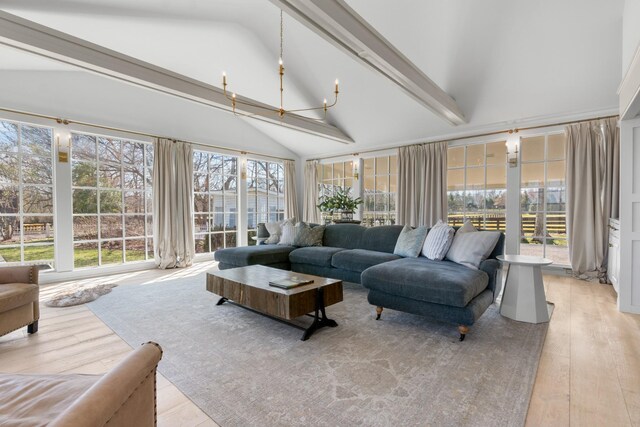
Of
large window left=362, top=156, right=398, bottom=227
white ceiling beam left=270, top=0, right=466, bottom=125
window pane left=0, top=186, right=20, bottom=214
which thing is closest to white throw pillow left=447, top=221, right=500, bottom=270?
white ceiling beam left=270, top=0, right=466, bottom=125

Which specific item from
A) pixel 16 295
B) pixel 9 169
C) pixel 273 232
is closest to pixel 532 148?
pixel 273 232

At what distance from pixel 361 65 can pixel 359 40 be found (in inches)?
47.4

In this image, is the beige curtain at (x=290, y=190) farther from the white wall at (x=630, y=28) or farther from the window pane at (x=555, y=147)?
the white wall at (x=630, y=28)

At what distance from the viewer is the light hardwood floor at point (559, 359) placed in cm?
158

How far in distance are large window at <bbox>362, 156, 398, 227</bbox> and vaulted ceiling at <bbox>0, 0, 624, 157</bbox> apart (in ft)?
2.92

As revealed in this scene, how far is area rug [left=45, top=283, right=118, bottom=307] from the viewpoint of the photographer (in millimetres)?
3358

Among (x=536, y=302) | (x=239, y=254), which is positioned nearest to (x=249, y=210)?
(x=239, y=254)

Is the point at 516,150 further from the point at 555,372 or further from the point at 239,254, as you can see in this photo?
the point at 239,254

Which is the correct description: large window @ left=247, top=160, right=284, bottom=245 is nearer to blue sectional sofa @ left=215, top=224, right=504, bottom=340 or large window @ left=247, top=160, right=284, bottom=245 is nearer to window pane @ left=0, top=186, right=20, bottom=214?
blue sectional sofa @ left=215, top=224, right=504, bottom=340

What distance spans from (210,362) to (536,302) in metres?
2.83

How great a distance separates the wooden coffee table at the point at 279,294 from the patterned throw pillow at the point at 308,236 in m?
1.61

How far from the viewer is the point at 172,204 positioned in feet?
17.7

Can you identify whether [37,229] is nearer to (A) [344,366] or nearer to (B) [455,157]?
(A) [344,366]

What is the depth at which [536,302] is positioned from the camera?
9.15ft
